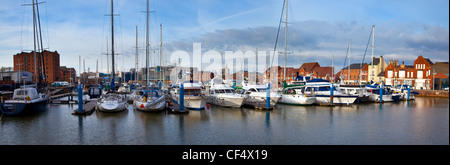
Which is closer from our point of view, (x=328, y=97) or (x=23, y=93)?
(x=23, y=93)

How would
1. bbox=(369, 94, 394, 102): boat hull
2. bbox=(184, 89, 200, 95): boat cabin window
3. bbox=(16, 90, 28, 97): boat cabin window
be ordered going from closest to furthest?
bbox=(16, 90, 28, 97): boat cabin window < bbox=(184, 89, 200, 95): boat cabin window < bbox=(369, 94, 394, 102): boat hull

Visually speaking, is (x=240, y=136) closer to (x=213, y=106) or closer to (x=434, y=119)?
(x=213, y=106)

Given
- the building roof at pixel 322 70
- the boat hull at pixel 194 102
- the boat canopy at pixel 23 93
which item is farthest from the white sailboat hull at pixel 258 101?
the building roof at pixel 322 70

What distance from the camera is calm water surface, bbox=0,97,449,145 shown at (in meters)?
15.9

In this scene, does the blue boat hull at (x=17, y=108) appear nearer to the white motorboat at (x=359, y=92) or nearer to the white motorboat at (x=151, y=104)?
the white motorboat at (x=151, y=104)

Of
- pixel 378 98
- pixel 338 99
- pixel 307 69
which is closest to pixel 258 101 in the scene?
pixel 338 99

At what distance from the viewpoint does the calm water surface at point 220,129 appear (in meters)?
15.9

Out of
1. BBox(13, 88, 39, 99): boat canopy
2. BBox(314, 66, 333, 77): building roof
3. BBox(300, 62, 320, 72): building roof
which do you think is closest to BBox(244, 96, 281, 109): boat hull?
BBox(13, 88, 39, 99): boat canopy

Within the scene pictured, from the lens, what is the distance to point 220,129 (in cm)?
1856

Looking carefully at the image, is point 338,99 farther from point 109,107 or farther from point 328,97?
point 109,107

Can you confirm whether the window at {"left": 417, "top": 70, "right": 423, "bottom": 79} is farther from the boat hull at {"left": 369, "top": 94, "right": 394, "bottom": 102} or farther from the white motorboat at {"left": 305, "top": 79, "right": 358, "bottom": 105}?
the white motorboat at {"left": 305, "top": 79, "right": 358, "bottom": 105}

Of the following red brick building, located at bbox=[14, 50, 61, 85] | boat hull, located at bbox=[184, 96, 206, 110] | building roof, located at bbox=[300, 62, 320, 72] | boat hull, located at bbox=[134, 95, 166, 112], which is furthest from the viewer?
building roof, located at bbox=[300, 62, 320, 72]
